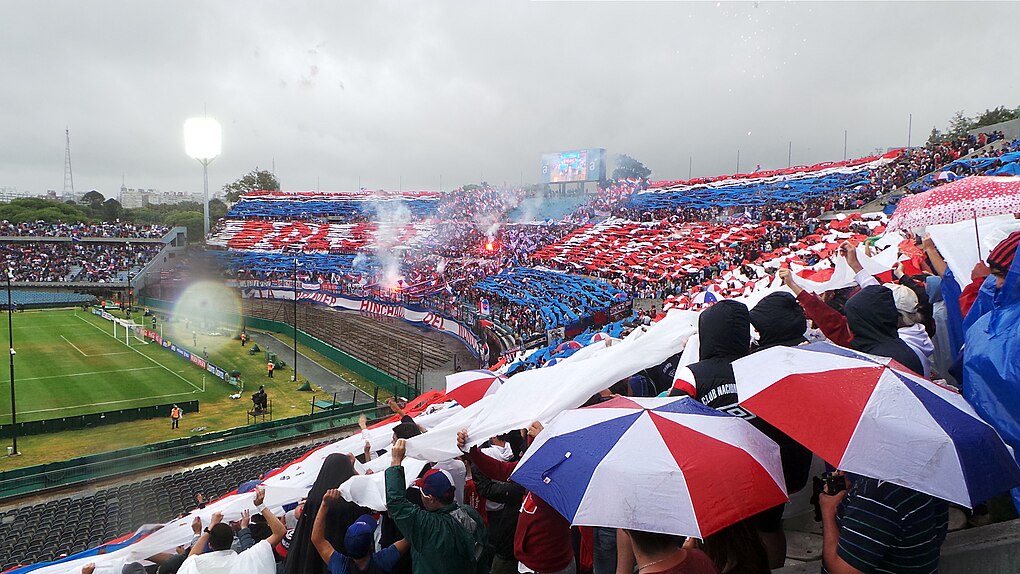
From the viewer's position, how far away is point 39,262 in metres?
60.8

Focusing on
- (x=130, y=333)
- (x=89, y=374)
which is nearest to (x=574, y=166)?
(x=130, y=333)

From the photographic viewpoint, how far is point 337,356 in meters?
30.3

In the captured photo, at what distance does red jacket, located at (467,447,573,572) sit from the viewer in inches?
152

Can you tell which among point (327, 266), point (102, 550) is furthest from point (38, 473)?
point (327, 266)

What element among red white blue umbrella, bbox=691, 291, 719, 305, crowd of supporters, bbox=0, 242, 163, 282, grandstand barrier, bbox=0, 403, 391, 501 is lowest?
grandstand barrier, bbox=0, 403, 391, 501

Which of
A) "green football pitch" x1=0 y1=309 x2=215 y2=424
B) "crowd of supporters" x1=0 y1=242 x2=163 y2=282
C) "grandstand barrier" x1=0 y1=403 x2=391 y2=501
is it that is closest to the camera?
"grandstand barrier" x1=0 y1=403 x2=391 y2=501

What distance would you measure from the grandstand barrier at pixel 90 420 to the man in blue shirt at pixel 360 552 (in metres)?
20.8

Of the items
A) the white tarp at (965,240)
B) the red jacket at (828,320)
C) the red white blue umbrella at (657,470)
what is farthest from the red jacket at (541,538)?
the white tarp at (965,240)

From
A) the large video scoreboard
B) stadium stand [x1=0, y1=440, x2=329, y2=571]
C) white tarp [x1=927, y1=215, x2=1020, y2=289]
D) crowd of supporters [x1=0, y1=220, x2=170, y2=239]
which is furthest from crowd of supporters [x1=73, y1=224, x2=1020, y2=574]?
crowd of supporters [x1=0, y1=220, x2=170, y2=239]

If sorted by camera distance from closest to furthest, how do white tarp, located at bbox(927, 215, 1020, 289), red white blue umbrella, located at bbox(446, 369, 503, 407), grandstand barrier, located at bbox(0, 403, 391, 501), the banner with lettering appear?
white tarp, located at bbox(927, 215, 1020, 289) → red white blue umbrella, located at bbox(446, 369, 503, 407) → grandstand barrier, located at bbox(0, 403, 391, 501) → the banner with lettering

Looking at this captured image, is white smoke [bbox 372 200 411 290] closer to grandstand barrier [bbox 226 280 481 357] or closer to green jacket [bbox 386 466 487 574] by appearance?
grandstand barrier [bbox 226 280 481 357]

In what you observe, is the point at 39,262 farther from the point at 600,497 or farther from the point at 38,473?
the point at 600,497

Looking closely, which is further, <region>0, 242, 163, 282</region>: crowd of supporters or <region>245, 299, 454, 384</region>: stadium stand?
<region>0, 242, 163, 282</region>: crowd of supporters

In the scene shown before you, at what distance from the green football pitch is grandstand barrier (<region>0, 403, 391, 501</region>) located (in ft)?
26.2
